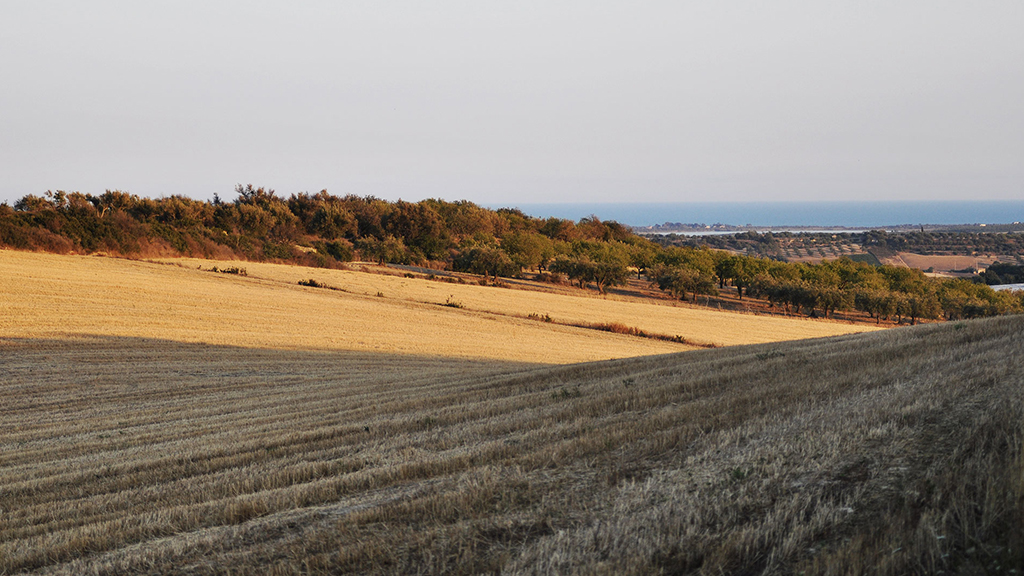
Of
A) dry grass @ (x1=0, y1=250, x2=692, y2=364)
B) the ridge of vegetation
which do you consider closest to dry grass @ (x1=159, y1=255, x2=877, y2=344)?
dry grass @ (x1=0, y1=250, x2=692, y2=364)

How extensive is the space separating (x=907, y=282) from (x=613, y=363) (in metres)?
94.9

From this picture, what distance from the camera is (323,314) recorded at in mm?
38594

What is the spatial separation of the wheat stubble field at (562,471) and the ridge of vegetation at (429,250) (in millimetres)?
44468

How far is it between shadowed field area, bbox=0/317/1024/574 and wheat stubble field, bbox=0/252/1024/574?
0.03m

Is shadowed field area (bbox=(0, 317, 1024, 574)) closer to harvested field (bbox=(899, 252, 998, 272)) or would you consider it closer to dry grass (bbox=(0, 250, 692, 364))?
dry grass (bbox=(0, 250, 692, 364))

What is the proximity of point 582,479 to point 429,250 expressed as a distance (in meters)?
89.7

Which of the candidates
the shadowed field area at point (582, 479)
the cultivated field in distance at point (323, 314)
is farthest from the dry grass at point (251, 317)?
the shadowed field area at point (582, 479)

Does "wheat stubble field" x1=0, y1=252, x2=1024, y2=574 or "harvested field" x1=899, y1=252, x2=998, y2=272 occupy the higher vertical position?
"wheat stubble field" x1=0, y1=252, x2=1024, y2=574

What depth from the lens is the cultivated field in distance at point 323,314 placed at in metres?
30.2

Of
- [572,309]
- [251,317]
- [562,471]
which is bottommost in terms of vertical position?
[572,309]

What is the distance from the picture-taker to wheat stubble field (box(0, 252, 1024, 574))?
4.36m

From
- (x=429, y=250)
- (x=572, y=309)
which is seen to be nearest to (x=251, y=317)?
(x=572, y=309)

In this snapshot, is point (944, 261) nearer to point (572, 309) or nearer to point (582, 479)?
point (572, 309)

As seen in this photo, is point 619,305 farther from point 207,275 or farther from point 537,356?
point 207,275
